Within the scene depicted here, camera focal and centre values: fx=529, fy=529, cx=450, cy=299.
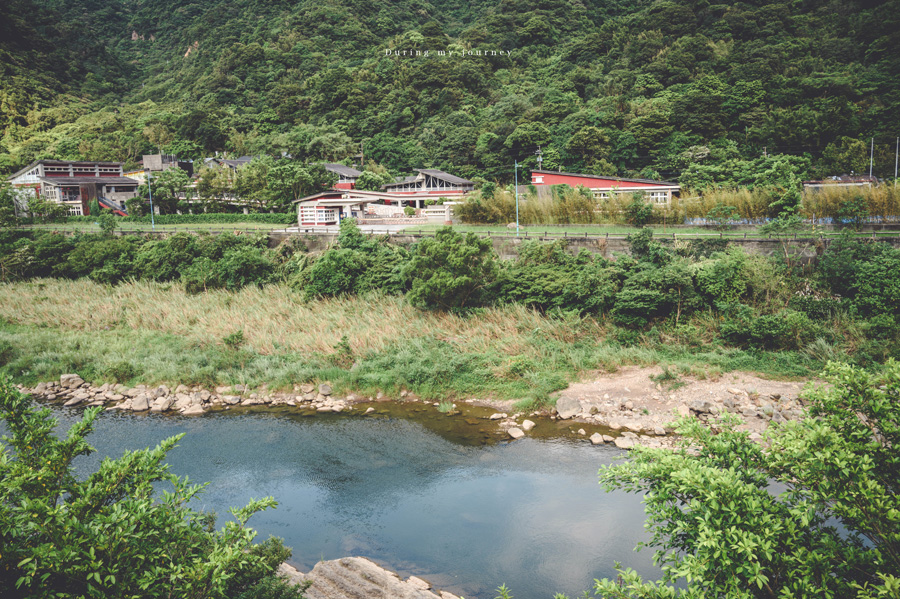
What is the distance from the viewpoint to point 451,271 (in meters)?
19.7

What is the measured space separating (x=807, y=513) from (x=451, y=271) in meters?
15.6


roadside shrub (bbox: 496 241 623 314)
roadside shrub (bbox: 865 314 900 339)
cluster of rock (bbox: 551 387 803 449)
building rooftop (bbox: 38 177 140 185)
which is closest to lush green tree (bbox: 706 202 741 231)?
roadside shrub (bbox: 496 241 623 314)

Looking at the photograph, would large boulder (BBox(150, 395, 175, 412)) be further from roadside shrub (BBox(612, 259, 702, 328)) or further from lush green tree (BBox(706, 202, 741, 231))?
lush green tree (BBox(706, 202, 741, 231))

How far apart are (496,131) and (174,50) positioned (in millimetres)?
81313

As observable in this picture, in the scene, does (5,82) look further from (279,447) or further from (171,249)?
(279,447)

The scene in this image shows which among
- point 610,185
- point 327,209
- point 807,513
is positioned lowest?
point 807,513

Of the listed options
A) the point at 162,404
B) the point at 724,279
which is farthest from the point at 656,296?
the point at 162,404

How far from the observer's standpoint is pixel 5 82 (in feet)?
229

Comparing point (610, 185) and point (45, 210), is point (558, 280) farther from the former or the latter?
point (45, 210)

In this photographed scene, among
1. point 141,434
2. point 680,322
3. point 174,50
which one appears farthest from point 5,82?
point 680,322

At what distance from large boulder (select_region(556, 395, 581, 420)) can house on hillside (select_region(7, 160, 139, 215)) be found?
46246 millimetres

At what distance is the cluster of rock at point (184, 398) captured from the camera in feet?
54.0

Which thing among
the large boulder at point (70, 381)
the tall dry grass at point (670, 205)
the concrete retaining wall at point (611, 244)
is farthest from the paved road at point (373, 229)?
the large boulder at point (70, 381)

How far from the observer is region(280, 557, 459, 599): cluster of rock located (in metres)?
8.23
